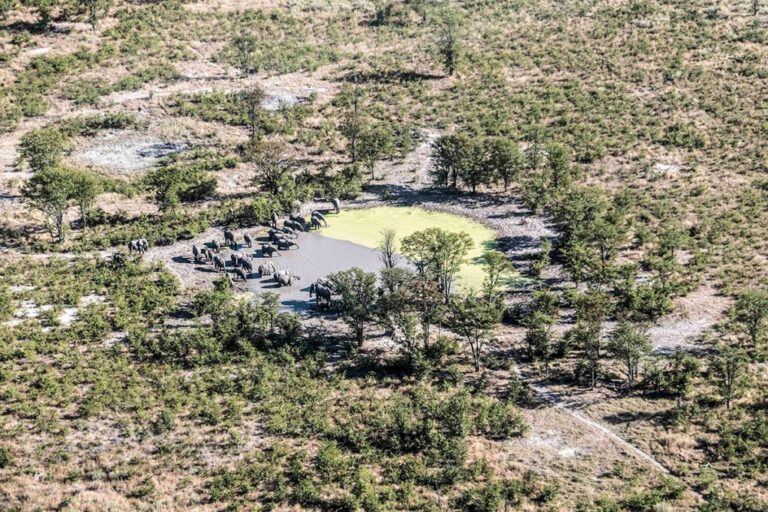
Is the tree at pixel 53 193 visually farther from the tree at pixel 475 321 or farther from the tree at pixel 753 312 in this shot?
the tree at pixel 753 312

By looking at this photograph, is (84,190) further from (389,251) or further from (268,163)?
(389,251)

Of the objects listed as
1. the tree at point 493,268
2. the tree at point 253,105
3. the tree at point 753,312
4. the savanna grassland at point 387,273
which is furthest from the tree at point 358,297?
the tree at point 253,105

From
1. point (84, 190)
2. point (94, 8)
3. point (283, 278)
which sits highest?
point (94, 8)

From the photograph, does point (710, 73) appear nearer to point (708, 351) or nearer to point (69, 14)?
point (708, 351)

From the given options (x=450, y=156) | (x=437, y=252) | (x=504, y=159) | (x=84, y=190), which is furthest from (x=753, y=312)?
(x=84, y=190)

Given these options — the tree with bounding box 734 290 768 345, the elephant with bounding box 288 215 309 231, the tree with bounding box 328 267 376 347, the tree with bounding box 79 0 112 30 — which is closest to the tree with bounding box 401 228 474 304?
the tree with bounding box 328 267 376 347

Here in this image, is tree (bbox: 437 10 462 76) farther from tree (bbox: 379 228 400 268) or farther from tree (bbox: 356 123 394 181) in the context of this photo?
tree (bbox: 379 228 400 268)
